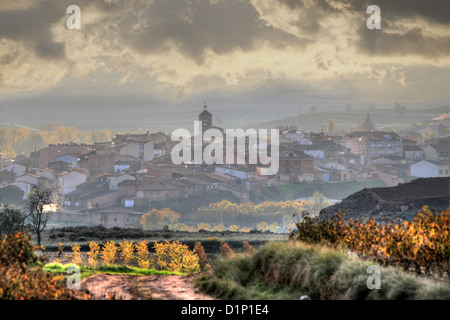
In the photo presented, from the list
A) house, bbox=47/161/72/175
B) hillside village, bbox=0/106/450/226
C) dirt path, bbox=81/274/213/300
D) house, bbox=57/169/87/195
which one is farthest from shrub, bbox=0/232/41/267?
house, bbox=47/161/72/175

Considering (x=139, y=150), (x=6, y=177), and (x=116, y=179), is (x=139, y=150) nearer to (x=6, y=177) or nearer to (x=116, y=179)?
(x=116, y=179)

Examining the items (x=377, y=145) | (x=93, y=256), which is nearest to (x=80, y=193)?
(x=93, y=256)

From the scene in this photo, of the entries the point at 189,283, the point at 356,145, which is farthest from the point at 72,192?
the point at 189,283

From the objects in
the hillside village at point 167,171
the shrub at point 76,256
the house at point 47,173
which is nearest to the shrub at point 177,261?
the shrub at point 76,256

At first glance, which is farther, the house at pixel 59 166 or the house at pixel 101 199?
the house at pixel 59 166

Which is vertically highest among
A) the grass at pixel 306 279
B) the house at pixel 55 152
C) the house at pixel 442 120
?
the house at pixel 442 120

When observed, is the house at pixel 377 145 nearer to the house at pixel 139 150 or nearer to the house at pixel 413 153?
the house at pixel 413 153
